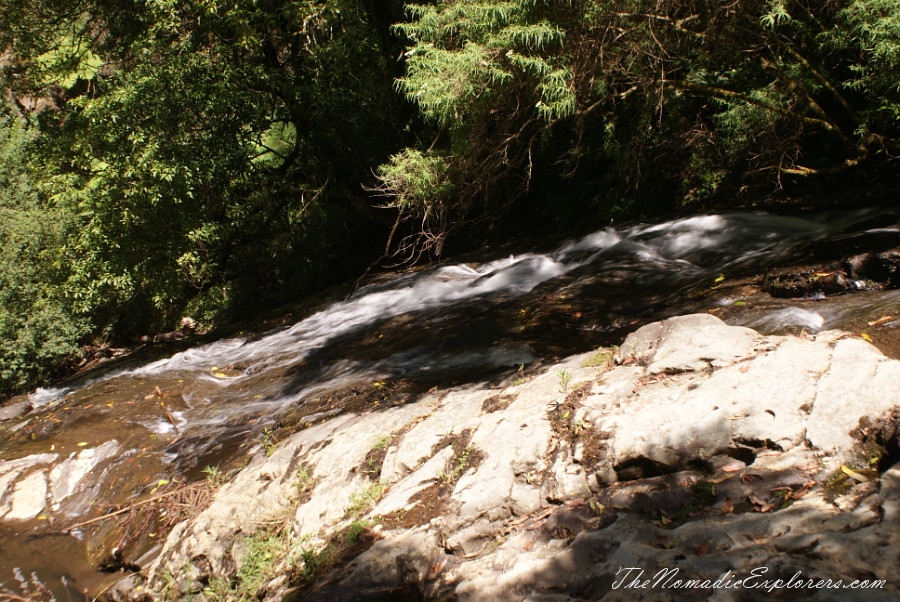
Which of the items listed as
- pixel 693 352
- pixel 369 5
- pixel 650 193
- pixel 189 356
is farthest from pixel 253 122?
pixel 693 352

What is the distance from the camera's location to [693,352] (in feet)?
13.0

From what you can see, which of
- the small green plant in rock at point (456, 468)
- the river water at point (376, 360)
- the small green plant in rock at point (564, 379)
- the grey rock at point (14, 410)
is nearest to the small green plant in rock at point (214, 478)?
the river water at point (376, 360)

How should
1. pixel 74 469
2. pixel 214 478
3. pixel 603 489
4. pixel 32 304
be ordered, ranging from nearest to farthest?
pixel 603 489
pixel 214 478
pixel 74 469
pixel 32 304

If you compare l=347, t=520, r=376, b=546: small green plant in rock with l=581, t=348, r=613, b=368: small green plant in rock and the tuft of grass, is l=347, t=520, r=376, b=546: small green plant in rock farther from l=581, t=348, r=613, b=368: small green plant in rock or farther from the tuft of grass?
l=581, t=348, r=613, b=368: small green plant in rock

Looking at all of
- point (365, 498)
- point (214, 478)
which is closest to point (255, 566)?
point (365, 498)

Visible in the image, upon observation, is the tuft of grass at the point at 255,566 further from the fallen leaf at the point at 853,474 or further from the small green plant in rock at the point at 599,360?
the fallen leaf at the point at 853,474

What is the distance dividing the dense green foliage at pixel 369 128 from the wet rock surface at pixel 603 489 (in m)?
4.37

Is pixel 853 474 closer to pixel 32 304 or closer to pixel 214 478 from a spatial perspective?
pixel 214 478

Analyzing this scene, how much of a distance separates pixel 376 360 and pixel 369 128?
521 cm

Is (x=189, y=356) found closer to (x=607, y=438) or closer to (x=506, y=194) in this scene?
(x=506, y=194)

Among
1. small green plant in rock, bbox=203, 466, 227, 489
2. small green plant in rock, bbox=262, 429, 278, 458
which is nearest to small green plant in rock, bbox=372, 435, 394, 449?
small green plant in rock, bbox=262, 429, 278, 458

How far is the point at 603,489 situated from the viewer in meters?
3.34

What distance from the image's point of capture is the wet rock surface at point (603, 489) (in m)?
2.51

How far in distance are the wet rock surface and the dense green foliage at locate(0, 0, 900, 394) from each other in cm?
437
